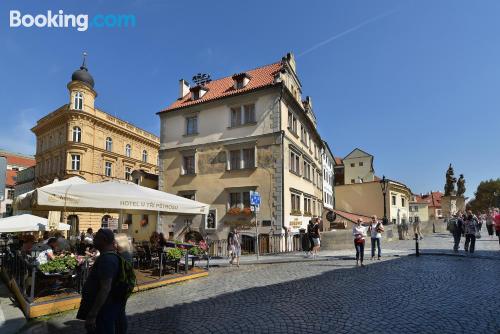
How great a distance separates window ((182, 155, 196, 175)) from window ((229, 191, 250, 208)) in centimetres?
407

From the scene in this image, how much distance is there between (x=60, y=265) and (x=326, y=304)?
6.01m

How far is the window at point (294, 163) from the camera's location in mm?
24234

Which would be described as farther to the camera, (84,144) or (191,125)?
(84,144)

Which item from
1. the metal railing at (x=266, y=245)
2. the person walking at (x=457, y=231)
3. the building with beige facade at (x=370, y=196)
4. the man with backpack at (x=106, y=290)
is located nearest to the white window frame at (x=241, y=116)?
the metal railing at (x=266, y=245)

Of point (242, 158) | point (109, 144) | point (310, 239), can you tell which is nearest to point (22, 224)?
point (310, 239)

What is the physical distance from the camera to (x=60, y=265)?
7.83 m

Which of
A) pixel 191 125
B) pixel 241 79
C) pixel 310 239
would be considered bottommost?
pixel 310 239

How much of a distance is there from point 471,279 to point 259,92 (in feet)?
56.1

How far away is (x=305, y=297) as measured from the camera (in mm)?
7977

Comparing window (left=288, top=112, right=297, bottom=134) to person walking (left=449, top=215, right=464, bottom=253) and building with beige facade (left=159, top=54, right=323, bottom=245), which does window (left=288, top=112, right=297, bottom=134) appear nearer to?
building with beige facade (left=159, top=54, right=323, bottom=245)

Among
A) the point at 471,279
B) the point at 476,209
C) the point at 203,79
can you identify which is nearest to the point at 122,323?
the point at 471,279

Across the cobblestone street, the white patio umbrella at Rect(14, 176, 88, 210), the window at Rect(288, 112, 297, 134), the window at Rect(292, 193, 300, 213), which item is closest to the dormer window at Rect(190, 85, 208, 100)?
the window at Rect(288, 112, 297, 134)

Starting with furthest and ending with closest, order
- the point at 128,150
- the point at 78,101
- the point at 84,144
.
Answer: the point at 128,150
the point at 78,101
the point at 84,144

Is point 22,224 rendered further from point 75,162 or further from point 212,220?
point 75,162
